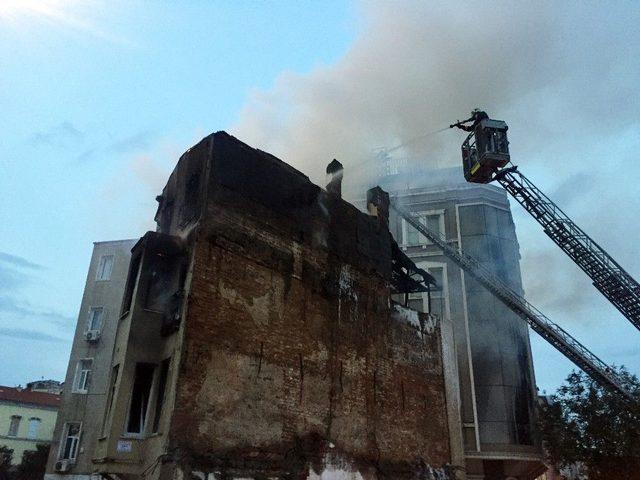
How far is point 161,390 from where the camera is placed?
455 inches

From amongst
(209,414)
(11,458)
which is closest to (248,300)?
(209,414)

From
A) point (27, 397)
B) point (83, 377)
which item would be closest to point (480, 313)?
point (83, 377)

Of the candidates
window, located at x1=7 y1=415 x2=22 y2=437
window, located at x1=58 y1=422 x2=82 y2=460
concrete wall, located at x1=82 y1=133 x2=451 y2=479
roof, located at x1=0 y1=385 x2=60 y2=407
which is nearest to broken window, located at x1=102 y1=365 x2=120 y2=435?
concrete wall, located at x1=82 y1=133 x2=451 y2=479

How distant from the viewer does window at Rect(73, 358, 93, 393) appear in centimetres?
2448

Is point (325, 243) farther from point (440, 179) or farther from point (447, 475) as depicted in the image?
point (440, 179)

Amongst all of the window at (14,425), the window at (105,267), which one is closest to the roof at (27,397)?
the window at (14,425)

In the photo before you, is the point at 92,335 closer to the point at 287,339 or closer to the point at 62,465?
the point at 62,465

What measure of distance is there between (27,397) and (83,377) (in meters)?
20.5

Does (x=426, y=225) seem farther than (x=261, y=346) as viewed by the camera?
Yes

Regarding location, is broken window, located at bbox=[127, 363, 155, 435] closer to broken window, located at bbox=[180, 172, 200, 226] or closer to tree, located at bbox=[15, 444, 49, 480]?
broken window, located at bbox=[180, 172, 200, 226]

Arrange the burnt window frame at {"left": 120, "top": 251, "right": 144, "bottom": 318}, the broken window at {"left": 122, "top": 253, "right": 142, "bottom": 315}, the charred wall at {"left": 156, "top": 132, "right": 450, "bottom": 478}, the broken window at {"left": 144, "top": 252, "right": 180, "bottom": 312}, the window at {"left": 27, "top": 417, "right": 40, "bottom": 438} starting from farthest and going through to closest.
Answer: the window at {"left": 27, "top": 417, "right": 40, "bottom": 438}
the broken window at {"left": 122, "top": 253, "right": 142, "bottom": 315}
the burnt window frame at {"left": 120, "top": 251, "right": 144, "bottom": 318}
the broken window at {"left": 144, "top": 252, "right": 180, "bottom": 312}
the charred wall at {"left": 156, "top": 132, "right": 450, "bottom": 478}

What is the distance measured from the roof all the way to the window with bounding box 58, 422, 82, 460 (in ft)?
59.6

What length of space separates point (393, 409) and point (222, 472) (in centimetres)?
670

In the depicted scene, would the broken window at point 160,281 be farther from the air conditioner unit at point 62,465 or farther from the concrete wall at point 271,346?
the air conditioner unit at point 62,465
